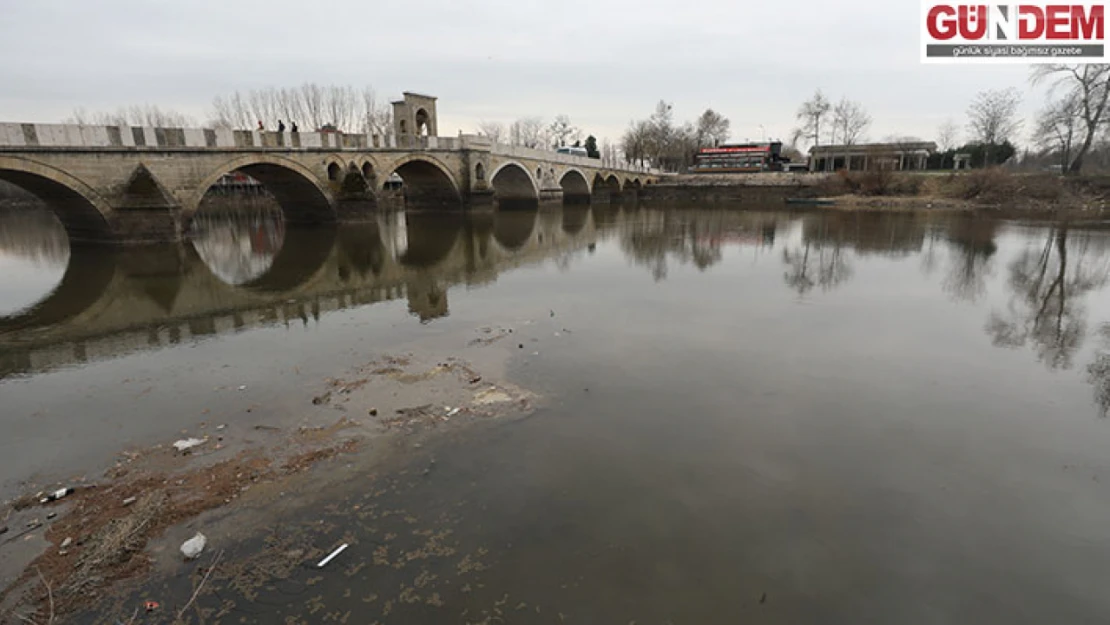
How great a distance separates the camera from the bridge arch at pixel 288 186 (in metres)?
22.9

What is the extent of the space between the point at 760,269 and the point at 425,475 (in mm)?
13902

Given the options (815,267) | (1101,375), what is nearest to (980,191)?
(815,267)

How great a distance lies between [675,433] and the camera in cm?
589

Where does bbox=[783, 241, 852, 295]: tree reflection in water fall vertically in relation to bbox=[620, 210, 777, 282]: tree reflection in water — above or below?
below

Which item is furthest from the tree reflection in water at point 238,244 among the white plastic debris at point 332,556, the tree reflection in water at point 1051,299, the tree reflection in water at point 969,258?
the tree reflection in water at point 969,258

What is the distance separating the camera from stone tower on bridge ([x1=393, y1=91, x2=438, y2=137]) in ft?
120

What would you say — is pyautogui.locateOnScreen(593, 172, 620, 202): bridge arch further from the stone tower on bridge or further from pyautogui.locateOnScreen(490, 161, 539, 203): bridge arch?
the stone tower on bridge

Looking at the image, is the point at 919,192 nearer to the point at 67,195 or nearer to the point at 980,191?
the point at 980,191

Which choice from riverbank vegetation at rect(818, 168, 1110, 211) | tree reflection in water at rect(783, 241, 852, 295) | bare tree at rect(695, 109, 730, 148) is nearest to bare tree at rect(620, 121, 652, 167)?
bare tree at rect(695, 109, 730, 148)

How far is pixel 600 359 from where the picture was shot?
821cm

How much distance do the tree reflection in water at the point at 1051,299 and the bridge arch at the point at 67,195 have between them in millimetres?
27035

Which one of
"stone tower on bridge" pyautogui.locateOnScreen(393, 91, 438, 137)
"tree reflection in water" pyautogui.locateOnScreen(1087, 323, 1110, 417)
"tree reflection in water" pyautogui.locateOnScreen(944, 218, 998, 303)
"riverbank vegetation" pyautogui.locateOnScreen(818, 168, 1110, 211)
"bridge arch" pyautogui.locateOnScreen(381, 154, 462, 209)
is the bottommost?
"tree reflection in water" pyautogui.locateOnScreen(1087, 323, 1110, 417)

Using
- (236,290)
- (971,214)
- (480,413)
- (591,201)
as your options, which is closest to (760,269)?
(480,413)

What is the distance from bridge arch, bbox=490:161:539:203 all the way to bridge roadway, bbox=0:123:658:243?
291cm
